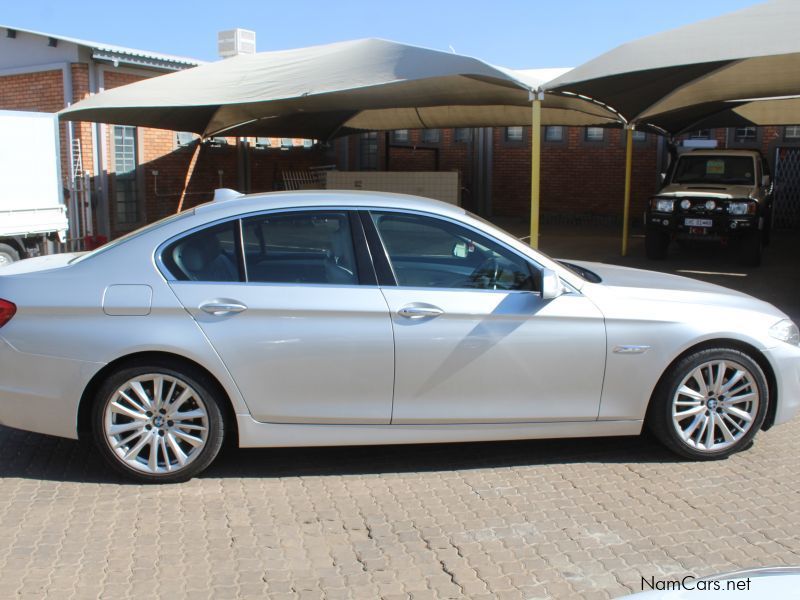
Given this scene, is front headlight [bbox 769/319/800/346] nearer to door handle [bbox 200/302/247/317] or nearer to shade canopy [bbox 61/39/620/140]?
door handle [bbox 200/302/247/317]

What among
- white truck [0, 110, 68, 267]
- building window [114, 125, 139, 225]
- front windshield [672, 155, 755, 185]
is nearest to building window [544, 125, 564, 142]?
front windshield [672, 155, 755, 185]

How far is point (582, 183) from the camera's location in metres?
22.5

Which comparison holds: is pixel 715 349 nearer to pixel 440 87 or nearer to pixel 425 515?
pixel 425 515

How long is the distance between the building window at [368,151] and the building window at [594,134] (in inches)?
234

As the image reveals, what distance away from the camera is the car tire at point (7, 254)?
1138cm

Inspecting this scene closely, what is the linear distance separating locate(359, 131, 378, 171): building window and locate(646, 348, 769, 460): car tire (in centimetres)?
1995

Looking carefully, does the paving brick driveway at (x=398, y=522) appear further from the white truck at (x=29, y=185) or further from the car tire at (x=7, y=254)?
the white truck at (x=29, y=185)

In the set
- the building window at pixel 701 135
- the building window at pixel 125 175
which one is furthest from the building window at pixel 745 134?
the building window at pixel 125 175

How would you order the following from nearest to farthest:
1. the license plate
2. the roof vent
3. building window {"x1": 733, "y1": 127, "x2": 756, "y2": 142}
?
1. the license plate
2. the roof vent
3. building window {"x1": 733, "y1": 127, "x2": 756, "y2": 142}

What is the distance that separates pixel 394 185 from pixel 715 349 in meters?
15.0

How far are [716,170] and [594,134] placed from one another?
24.8ft

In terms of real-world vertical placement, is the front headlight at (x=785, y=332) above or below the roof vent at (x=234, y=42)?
below

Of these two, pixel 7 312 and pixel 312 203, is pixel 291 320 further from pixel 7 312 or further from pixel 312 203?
pixel 7 312

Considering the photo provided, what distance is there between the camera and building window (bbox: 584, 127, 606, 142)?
22134 millimetres
